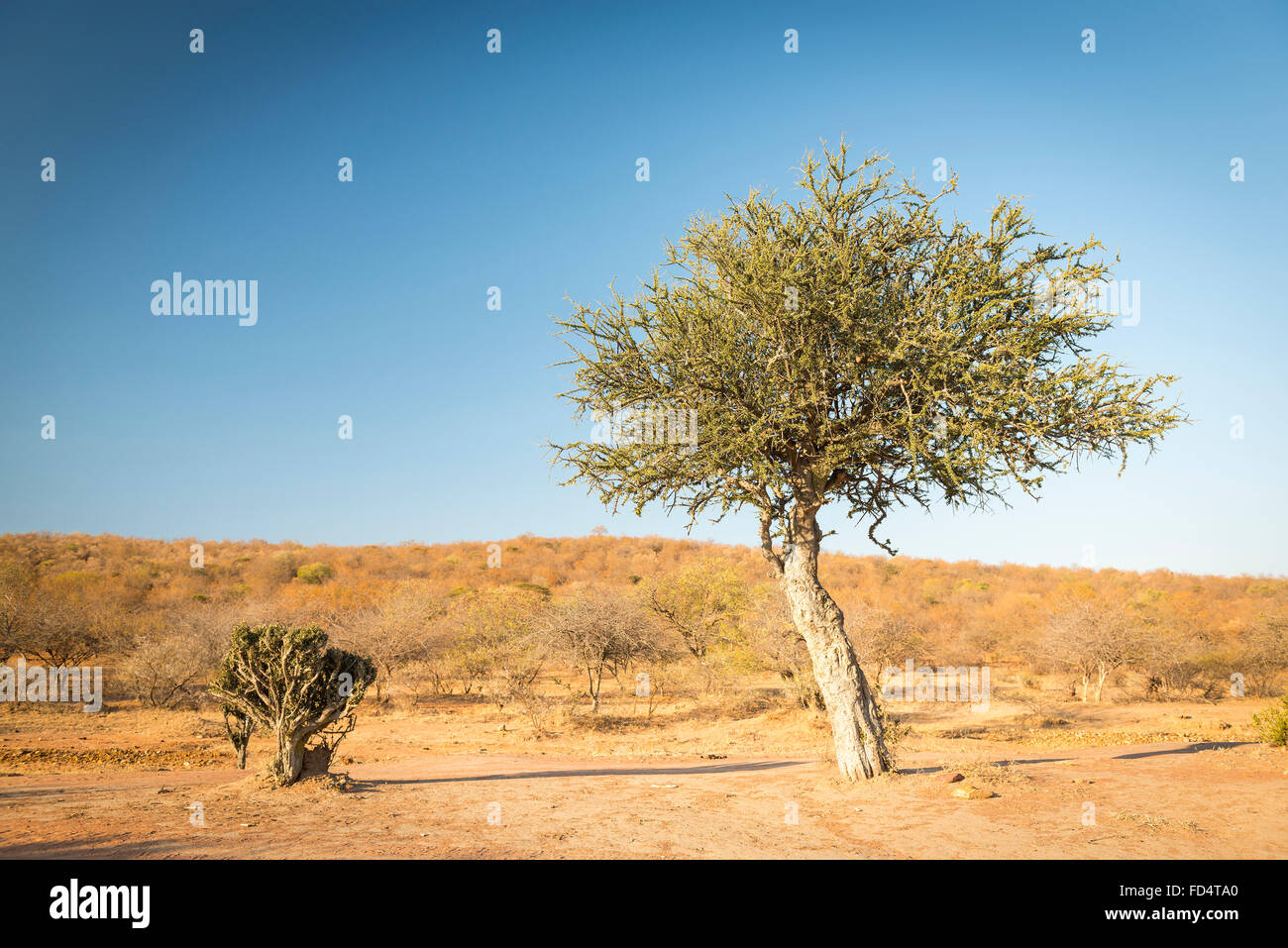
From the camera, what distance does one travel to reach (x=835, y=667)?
10023 mm

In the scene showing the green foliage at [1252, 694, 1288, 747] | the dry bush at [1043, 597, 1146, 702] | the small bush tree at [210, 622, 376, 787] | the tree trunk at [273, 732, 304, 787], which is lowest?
the dry bush at [1043, 597, 1146, 702]

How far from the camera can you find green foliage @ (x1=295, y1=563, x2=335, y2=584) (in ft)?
179

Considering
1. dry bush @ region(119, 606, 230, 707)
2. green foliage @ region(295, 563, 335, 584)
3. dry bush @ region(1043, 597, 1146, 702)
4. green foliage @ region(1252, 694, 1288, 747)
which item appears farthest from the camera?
green foliage @ region(295, 563, 335, 584)

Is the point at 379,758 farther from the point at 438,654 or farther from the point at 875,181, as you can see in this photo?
the point at 875,181

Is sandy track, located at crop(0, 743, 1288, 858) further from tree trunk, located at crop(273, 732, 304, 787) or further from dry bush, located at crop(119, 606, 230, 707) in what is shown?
dry bush, located at crop(119, 606, 230, 707)

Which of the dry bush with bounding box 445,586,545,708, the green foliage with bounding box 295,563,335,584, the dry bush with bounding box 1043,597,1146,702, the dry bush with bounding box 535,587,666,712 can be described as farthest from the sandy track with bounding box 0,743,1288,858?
the green foliage with bounding box 295,563,335,584

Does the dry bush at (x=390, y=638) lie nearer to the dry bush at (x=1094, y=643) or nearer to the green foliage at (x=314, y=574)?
the dry bush at (x=1094, y=643)

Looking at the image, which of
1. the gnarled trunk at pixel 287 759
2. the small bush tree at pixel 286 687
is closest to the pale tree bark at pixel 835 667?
the small bush tree at pixel 286 687

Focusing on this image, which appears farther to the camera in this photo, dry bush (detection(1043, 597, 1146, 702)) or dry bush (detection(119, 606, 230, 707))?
dry bush (detection(1043, 597, 1146, 702))

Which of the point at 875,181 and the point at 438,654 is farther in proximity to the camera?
the point at 438,654

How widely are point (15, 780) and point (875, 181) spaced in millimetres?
16859
